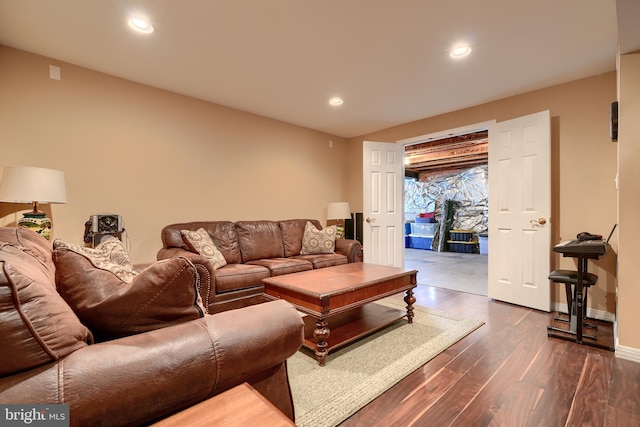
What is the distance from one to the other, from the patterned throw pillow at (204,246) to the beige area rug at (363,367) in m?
1.41

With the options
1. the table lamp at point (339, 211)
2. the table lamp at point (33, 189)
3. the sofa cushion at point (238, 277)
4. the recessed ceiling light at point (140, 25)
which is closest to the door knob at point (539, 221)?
the table lamp at point (339, 211)

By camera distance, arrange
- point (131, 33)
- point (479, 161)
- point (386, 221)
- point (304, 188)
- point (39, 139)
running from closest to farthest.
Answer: point (131, 33) < point (39, 139) < point (386, 221) < point (304, 188) < point (479, 161)

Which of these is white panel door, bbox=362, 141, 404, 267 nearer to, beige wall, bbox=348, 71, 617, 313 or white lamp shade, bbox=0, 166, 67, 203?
beige wall, bbox=348, 71, 617, 313

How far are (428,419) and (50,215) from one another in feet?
11.5

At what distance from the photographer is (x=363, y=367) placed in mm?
2002

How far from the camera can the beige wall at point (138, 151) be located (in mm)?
2625

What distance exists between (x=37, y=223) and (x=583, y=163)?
5.20 metres

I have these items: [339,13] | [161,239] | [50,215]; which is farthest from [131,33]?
[161,239]

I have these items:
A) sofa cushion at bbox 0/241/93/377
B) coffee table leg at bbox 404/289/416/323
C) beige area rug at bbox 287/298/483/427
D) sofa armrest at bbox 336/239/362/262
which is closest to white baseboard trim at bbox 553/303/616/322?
beige area rug at bbox 287/298/483/427

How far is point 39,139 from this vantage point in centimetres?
267

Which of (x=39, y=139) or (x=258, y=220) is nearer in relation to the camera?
(x=39, y=139)

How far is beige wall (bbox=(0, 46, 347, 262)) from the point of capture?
8.61 feet

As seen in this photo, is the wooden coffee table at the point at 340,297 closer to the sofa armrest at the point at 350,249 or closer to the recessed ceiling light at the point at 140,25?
the sofa armrest at the point at 350,249

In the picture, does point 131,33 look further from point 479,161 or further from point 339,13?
point 479,161
